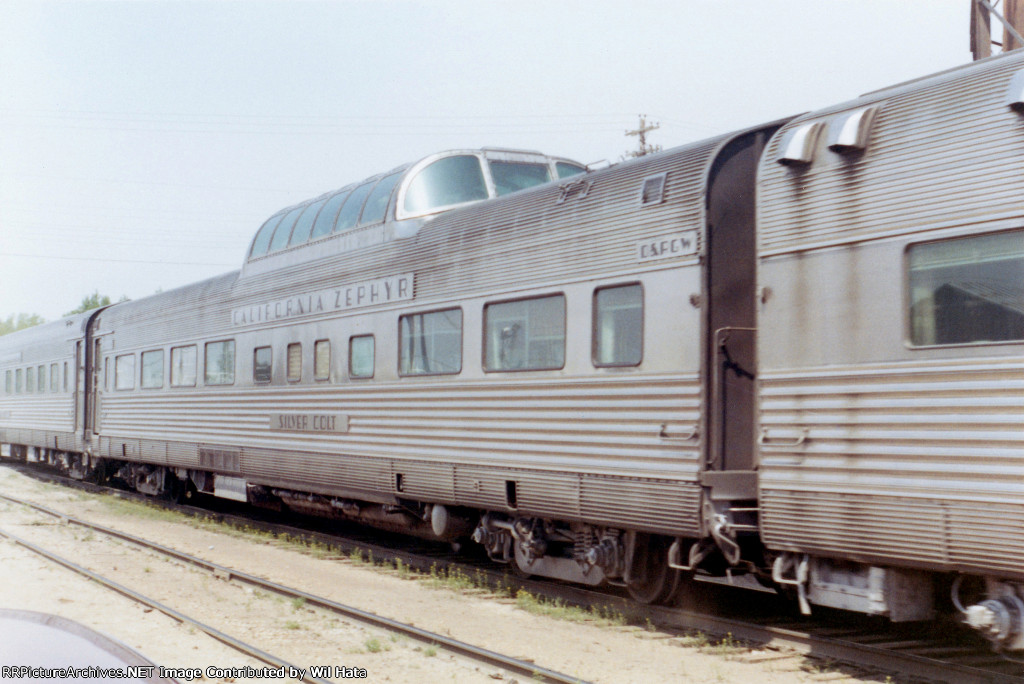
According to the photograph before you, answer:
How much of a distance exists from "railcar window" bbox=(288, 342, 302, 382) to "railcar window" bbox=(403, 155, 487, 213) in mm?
2707

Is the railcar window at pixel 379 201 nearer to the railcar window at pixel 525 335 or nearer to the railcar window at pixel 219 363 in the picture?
the railcar window at pixel 525 335

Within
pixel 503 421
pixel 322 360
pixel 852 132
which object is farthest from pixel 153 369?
pixel 852 132

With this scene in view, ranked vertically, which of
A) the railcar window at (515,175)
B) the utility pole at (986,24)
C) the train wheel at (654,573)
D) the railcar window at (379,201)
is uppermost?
the utility pole at (986,24)

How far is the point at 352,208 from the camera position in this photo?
12070 mm

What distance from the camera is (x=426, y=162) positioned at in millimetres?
11398

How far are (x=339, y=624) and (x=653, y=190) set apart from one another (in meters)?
4.23

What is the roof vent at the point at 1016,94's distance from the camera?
5273 mm

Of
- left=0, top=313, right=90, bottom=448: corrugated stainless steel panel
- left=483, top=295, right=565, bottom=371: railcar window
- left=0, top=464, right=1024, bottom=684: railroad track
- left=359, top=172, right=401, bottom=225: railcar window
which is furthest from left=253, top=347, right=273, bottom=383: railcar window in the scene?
left=0, top=313, right=90, bottom=448: corrugated stainless steel panel

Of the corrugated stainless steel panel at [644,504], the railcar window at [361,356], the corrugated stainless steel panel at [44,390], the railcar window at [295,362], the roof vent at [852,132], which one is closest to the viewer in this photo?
the roof vent at [852,132]

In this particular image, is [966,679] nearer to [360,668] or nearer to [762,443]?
[762,443]

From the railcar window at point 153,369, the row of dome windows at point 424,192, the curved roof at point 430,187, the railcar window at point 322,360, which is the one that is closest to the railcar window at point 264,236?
the row of dome windows at point 424,192

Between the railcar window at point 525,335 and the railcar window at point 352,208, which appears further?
the railcar window at point 352,208

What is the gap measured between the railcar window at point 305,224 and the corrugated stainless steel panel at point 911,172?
25.0 ft

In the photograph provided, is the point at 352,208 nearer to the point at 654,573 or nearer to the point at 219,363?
the point at 219,363
